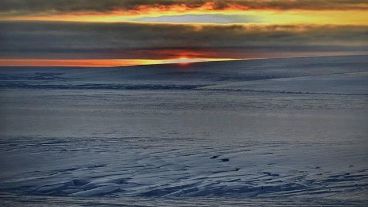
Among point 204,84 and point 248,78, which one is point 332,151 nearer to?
point 204,84

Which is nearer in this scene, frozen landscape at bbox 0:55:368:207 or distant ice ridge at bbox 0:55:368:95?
frozen landscape at bbox 0:55:368:207

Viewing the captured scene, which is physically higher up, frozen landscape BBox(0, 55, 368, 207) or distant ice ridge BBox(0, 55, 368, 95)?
frozen landscape BBox(0, 55, 368, 207)

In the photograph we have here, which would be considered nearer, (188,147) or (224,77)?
(188,147)

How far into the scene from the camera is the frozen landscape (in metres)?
8.24

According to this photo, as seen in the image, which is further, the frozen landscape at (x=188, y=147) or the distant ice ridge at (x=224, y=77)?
the distant ice ridge at (x=224, y=77)

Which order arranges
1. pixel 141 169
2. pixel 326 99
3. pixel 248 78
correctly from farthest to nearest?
pixel 248 78
pixel 326 99
pixel 141 169

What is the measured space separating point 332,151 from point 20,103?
13.2m

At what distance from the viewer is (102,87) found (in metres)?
30.3

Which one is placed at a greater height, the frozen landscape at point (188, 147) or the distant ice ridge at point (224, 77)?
the frozen landscape at point (188, 147)

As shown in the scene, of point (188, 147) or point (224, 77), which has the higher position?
point (188, 147)

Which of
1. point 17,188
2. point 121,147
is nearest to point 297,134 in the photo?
point 121,147

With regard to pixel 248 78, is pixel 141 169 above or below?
above

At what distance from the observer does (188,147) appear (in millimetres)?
11578

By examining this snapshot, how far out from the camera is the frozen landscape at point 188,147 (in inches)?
324
